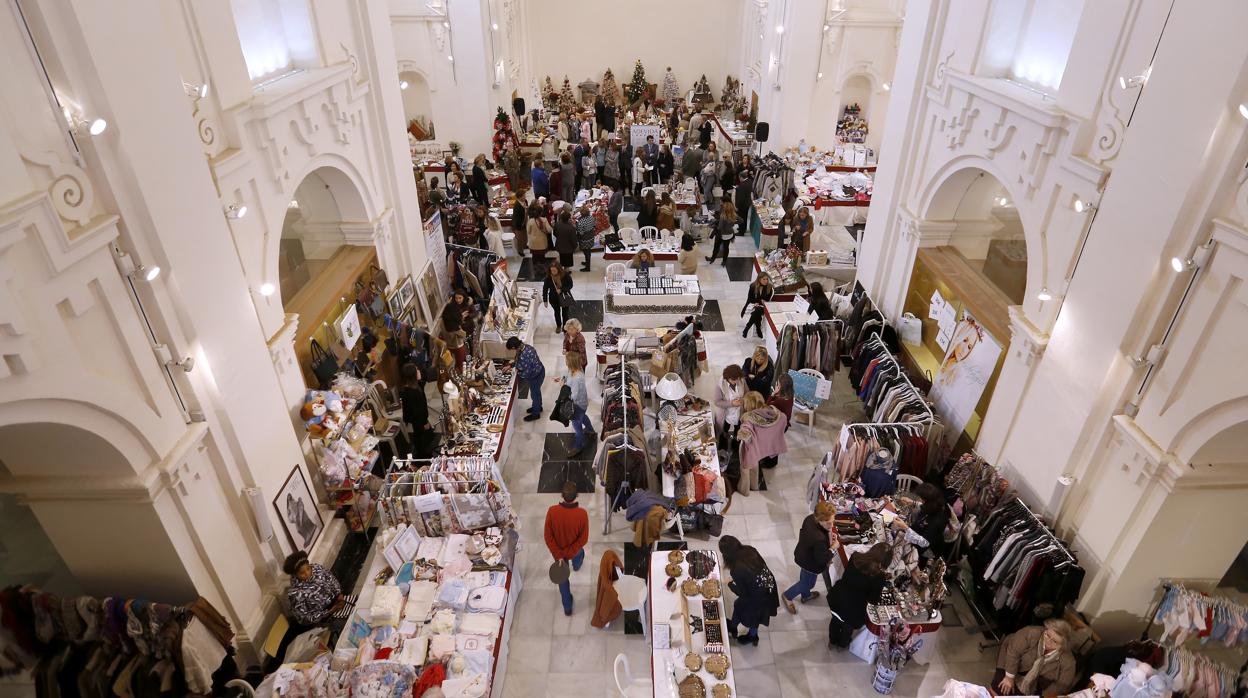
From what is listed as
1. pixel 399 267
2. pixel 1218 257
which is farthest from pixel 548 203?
pixel 1218 257

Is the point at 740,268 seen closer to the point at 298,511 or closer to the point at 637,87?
the point at 298,511

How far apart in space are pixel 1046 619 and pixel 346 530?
22.2 feet

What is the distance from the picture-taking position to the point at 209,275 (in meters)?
5.22

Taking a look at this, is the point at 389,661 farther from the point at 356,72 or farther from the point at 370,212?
Result: the point at 356,72

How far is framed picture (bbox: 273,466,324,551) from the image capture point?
627 centimetres

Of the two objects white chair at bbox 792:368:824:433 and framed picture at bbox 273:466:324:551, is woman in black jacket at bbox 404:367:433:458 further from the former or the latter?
white chair at bbox 792:368:824:433

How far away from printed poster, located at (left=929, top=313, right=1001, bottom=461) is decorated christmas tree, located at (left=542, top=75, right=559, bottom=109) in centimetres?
1880

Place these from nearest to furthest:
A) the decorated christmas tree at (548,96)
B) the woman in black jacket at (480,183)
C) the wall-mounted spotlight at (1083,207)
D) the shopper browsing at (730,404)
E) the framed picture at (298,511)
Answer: the wall-mounted spotlight at (1083,207), the framed picture at (298,511), the shopper browsing at (730,404), the woman in black jacket at (480,183), the decorated christmas tree at (548,96)

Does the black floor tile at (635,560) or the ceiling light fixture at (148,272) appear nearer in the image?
the ceiling light fixture at (148,272)

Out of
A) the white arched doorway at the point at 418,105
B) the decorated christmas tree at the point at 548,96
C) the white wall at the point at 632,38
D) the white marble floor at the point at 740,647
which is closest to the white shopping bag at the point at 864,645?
the white marble floor at the point at 740,647

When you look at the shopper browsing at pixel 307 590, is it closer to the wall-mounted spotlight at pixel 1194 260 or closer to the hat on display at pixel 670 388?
the hat on display at pixel 670 388

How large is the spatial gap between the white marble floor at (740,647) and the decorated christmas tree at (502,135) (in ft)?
33.9

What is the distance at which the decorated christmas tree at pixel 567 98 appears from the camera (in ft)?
74.7

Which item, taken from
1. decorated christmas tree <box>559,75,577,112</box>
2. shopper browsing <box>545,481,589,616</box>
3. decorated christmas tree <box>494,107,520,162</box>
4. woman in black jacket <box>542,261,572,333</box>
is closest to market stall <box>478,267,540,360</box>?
woman in black jacket <box>542,261,572,333</box>
